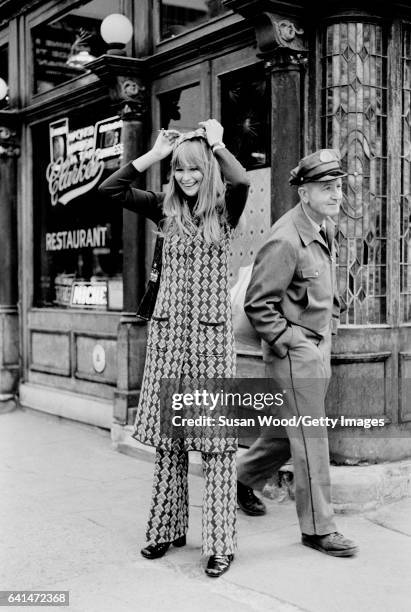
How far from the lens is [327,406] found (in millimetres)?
5195

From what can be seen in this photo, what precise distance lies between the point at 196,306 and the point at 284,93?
75.3 inches

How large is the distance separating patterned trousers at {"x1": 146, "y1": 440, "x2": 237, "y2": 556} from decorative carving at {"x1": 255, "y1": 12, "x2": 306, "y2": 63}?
2.62 metres

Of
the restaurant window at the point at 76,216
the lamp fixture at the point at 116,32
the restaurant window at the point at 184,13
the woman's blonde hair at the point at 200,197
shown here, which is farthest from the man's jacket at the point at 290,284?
the restaurant window at the point at 76,216

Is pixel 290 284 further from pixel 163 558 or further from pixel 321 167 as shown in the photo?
pixel 163 558

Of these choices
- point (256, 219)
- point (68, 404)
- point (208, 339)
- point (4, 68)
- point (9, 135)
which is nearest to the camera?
point (208, 339)

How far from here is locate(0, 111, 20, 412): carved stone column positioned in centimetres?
865

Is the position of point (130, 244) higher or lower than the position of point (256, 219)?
lower

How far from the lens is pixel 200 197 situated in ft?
13.1

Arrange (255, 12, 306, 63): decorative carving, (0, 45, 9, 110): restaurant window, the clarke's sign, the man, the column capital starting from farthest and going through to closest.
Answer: (0, 45, 9, 110): restaurant window < the column capital < the clarke's sign < (255, 12, 306, 63): decorative carving < the man

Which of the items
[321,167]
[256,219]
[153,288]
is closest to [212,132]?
[321,167]

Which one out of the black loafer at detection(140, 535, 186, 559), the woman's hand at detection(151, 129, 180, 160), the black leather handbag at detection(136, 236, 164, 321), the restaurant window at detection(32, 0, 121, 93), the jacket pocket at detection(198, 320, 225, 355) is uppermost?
the restaurant window at detection(32, 0, 121, 93)

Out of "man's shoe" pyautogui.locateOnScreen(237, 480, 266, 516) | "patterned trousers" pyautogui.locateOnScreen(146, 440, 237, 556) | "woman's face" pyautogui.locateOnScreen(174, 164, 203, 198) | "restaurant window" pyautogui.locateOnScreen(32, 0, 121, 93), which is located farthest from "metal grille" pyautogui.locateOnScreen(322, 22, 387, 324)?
"restaurant window" pyautogui.locateOnScreen(32, 0, 121, 93)

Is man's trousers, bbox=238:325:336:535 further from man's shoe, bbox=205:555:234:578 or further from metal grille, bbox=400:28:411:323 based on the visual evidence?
metal grille, bbox=400:28:411:323

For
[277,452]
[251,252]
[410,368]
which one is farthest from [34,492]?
[410,368]
